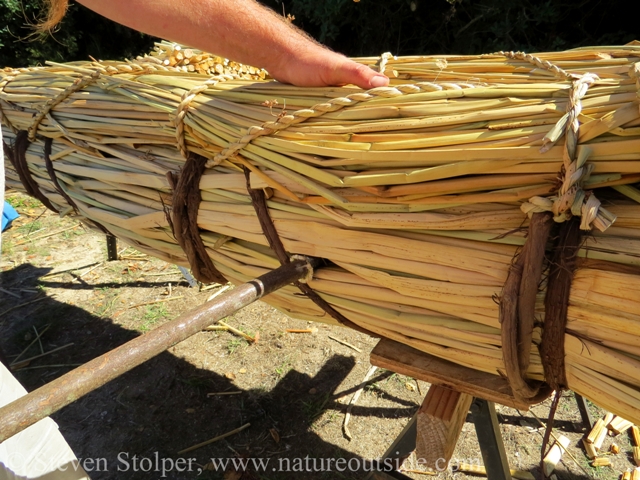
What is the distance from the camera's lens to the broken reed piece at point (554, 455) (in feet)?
5.73

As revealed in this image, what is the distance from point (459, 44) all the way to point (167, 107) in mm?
3166

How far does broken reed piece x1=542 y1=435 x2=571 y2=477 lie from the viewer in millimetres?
1746

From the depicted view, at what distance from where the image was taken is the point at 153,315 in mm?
2637

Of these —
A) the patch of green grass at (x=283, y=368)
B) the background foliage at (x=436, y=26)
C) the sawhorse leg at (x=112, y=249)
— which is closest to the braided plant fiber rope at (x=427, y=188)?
the patch of green grass at (x=283, y=368)

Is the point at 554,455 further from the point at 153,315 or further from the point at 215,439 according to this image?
the point at 153,315

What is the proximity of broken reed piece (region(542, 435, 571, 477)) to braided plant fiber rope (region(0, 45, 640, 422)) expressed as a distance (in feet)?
3.54

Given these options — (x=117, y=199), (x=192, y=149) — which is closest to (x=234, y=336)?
(x=117, y=199)

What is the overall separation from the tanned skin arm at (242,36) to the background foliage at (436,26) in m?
1.86

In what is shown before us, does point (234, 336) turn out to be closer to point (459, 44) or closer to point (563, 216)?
point (563, 216)

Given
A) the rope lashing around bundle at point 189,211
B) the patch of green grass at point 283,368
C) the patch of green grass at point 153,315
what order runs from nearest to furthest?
1. the rope lashing around bundle at point 189,211
2. the patch of green grass at point 283,368
3. the patch of green grass at point 153,315

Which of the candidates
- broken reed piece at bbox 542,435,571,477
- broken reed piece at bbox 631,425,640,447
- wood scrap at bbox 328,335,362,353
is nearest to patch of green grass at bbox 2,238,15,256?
wood scrap at bbox 328,335,362,353

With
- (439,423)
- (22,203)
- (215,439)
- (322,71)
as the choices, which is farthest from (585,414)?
(22,203)

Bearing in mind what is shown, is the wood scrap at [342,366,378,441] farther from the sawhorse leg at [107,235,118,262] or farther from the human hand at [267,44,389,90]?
the sawhorse leg at [107,235,118,262]

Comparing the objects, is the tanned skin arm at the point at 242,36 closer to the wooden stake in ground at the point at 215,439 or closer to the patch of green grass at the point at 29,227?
the wooden stake in ground at the point at 215,439
